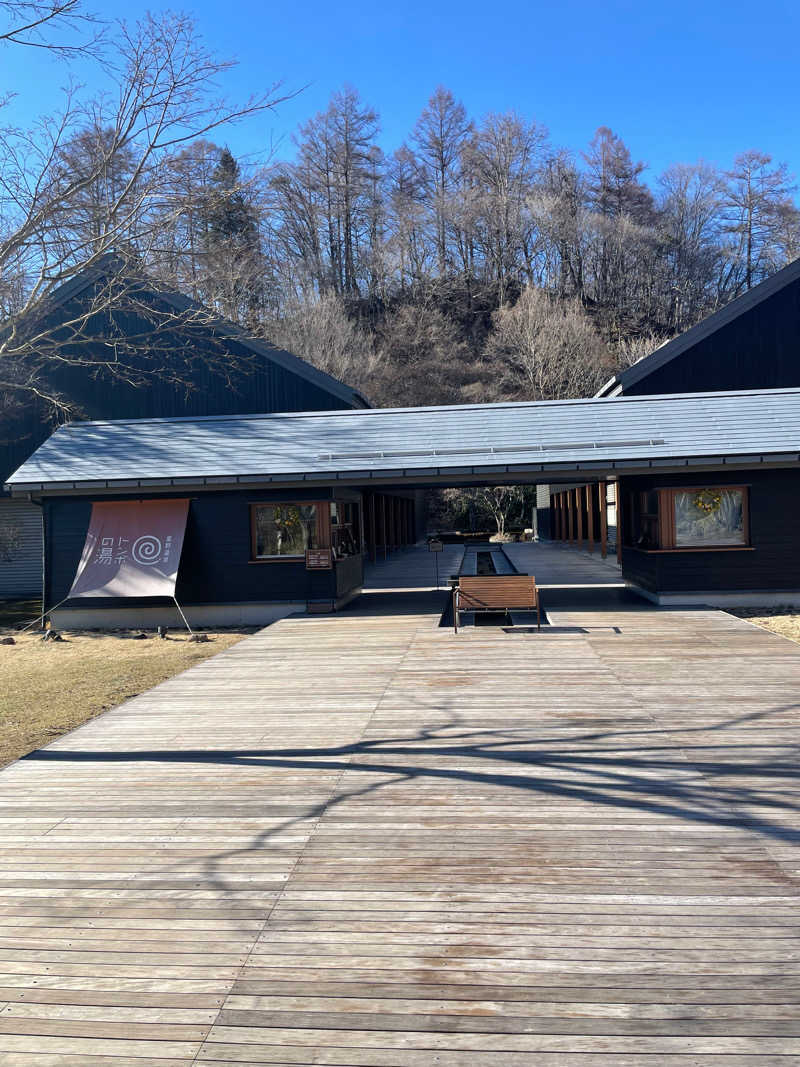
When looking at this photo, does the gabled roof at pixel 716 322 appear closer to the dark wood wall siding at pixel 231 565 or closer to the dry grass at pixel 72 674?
the dark wood wall siding at pixel 231 565

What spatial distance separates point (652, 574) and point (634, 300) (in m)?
37.4

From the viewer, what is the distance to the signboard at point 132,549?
13.6m

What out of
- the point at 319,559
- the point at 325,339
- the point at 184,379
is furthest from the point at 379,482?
the point at 325,339

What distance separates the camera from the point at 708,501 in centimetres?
1338

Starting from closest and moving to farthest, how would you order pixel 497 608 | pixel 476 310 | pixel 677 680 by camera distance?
pixel 677 680 < pixel 497 608 < pixel 476 310

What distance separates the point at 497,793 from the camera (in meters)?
4.86

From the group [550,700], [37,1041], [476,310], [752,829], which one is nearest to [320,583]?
[550,700]

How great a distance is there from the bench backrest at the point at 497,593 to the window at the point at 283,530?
3.90 metres

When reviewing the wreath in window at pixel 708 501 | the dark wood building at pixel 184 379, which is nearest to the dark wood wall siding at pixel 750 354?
the wreath in window at pixel 708 501

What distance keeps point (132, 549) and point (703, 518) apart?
1025 cm

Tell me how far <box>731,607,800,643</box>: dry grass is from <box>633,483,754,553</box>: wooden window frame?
1.06 m

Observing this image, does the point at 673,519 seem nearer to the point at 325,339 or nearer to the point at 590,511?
the point at 590,511

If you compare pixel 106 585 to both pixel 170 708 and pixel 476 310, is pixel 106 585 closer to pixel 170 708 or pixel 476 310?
pixel 170 708

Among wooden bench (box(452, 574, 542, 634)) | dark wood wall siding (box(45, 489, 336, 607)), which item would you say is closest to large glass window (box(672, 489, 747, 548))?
wooden bench (box(452, 574, 542, 634))
